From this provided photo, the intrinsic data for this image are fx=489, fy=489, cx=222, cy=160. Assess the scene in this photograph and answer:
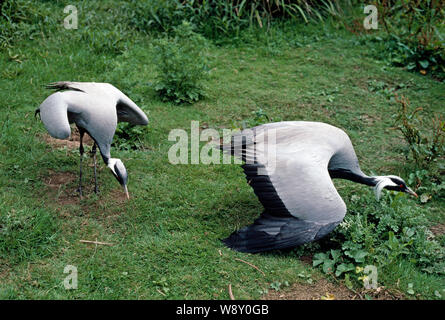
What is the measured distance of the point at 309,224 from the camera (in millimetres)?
Result: 3389

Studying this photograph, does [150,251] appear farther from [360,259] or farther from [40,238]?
[360,259]

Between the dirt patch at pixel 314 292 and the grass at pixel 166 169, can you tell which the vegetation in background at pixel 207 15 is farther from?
the dirt patch at pixel 314 292

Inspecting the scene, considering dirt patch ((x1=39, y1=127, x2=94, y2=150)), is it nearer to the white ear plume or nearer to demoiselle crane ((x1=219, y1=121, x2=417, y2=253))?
demoiselle crane ((x1=219, y1=121, x2=417, y2=253))

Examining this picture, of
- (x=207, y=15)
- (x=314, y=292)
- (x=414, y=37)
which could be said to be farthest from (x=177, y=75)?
(x=414, y=37)

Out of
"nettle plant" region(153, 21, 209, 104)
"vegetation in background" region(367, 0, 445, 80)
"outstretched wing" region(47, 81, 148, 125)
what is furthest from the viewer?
"vegetation in background" region(367, 0, 445, 80)

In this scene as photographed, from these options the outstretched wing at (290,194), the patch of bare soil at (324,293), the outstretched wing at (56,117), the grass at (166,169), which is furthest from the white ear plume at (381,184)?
the outstretched wing at (56,117)

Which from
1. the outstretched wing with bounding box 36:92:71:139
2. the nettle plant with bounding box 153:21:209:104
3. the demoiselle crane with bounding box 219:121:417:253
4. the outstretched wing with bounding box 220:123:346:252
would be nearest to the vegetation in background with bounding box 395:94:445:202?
the demoiselle crane with bounding box 219:121:417:253

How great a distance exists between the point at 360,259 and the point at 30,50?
4.89 metres

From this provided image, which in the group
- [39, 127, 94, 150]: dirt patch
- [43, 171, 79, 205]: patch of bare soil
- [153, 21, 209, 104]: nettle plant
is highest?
[153, 21, 209, 104]: nettle plant

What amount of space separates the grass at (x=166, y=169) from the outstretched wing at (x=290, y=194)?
0.66 feet

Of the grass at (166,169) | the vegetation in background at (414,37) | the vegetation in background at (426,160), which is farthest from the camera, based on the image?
the vegetation in background at (414,37)

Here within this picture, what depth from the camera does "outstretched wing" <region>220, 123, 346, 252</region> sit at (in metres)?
3.39

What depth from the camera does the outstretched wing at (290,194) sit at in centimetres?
339
